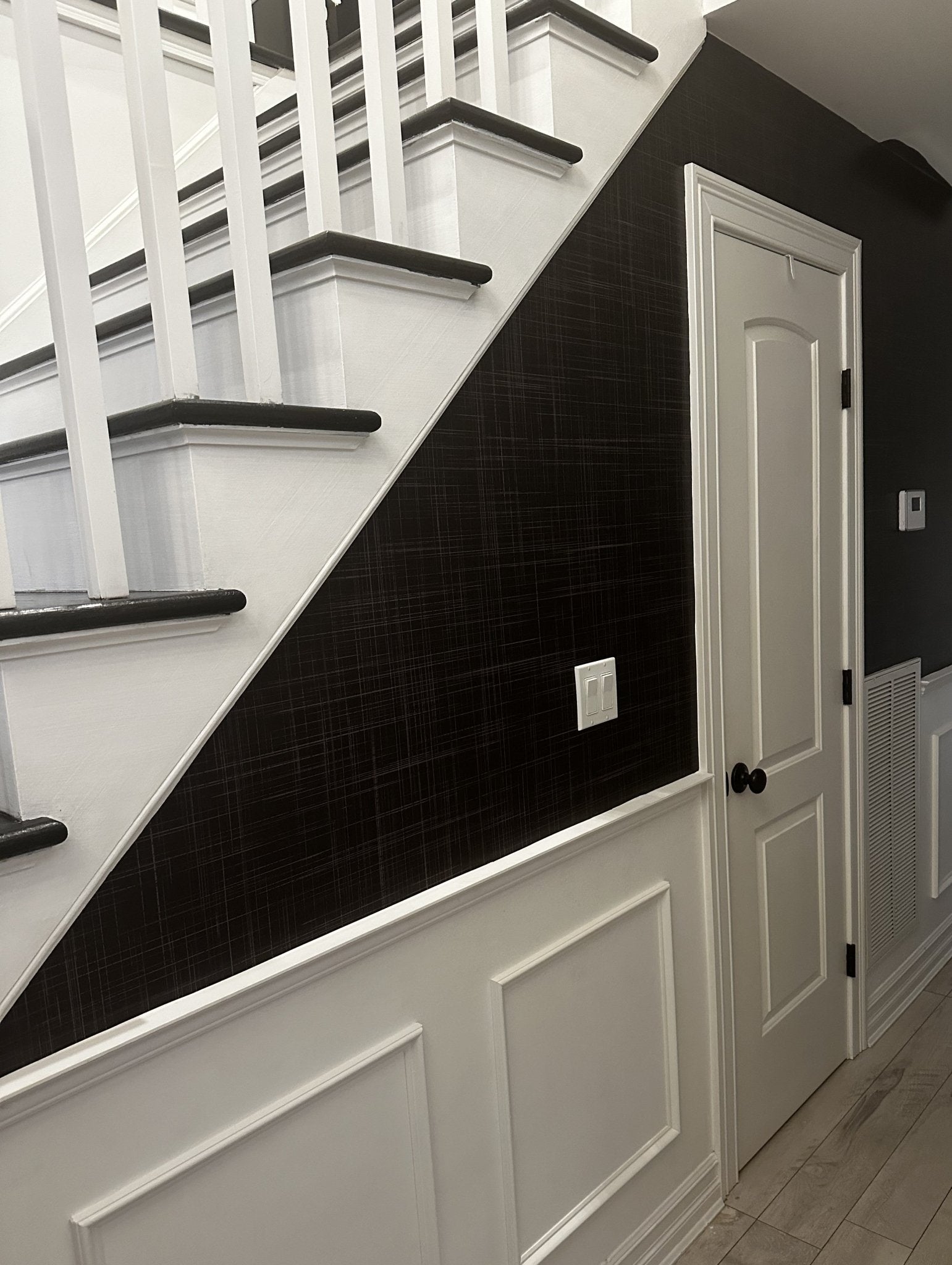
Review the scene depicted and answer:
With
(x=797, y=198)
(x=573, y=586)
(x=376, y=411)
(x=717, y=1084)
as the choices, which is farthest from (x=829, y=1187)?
(x=797, y=198)

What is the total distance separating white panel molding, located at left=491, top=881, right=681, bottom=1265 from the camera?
1.60 metres

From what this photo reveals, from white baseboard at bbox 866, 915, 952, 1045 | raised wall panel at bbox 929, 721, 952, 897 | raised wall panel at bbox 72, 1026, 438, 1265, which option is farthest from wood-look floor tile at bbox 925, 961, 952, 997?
raised wall panel at bbox 72, 1026, 438, 1265

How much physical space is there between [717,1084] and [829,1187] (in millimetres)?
375

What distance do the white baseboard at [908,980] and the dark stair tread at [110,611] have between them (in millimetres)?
2440

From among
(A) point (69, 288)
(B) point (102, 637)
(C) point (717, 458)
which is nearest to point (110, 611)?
(B) point (102, 637)

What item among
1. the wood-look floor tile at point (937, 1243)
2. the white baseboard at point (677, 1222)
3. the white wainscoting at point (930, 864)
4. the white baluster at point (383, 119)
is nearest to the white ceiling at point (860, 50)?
the white baluster at point (383, 119)

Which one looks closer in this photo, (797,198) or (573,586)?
(573,586)

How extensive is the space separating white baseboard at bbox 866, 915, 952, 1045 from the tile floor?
96 millimetres

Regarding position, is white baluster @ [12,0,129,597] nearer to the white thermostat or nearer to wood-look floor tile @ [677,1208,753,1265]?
wood-look floor tile @ [677,1208,753,1265]

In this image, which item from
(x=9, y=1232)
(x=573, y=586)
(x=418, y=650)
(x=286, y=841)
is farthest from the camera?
(x=573, y=586)

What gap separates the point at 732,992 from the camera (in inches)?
85.3

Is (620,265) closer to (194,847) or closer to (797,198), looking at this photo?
(797,198)

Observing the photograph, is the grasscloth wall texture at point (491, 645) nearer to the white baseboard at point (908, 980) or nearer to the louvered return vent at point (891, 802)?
the louvered return vent at point (891, 802)

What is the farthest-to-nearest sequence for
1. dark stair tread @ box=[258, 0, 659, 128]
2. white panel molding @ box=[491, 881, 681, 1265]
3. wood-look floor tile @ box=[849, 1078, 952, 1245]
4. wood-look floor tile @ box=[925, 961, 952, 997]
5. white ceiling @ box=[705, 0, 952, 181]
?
1. wood-look floor tile @ box=[925, 961, 952, 997]
2. wood-look floor tile @ box=[849, 1078, 952, 1245]
3. white ceiling @ box=[705, 0, 952, 181]
4. white panel molding @ box=[491, 881, 681, 1265]
5. dark stair tread @ box=[258, 0, 659, 128]
